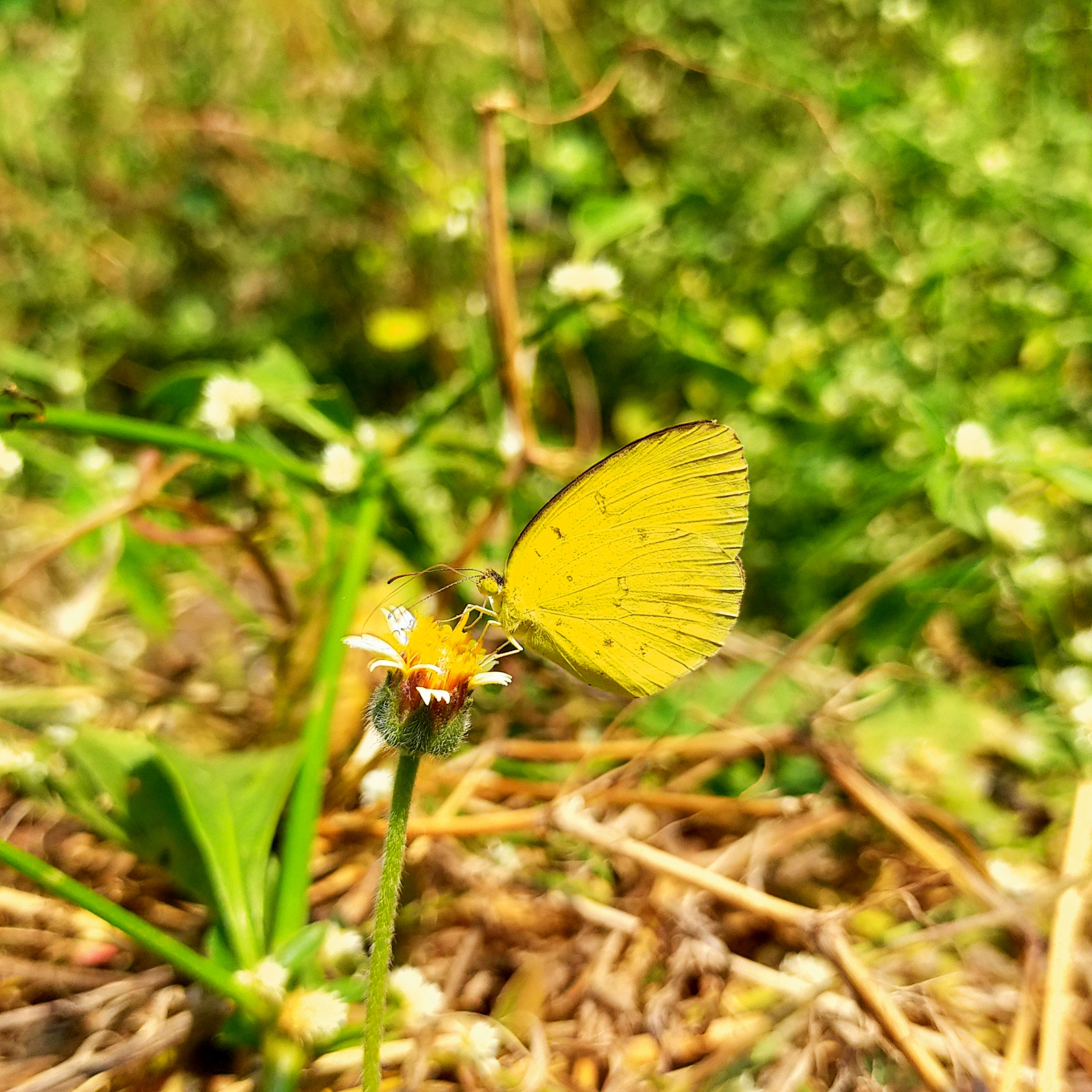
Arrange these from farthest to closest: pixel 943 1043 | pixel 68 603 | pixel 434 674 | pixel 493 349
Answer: pixel 68 603
pixel 493 349
pixel 943 1043
pixel 434 674

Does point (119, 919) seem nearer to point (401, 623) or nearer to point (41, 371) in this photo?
point (401, 623)

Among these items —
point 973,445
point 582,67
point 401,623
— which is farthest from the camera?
point 582,67

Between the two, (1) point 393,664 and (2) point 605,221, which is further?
(2) point 605,221

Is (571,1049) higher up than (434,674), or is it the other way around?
(434,674)

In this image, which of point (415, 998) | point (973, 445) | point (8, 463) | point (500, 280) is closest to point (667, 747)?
point (415, 998)

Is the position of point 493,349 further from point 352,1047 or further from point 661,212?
point 352,1047

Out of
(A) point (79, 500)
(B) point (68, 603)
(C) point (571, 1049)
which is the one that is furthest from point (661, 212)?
(C) point (571, 1049)

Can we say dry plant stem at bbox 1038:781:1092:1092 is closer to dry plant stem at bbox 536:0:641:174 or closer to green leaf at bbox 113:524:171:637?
green leaf at bbox 113:524:171:637
